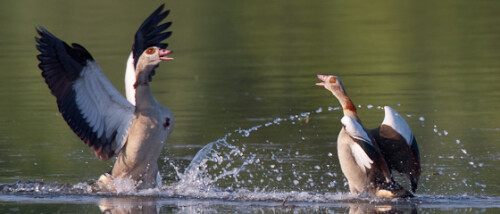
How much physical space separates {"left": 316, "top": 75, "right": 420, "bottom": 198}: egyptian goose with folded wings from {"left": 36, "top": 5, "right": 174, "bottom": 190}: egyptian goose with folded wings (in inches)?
74.2

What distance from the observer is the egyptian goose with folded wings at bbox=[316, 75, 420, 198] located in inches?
362

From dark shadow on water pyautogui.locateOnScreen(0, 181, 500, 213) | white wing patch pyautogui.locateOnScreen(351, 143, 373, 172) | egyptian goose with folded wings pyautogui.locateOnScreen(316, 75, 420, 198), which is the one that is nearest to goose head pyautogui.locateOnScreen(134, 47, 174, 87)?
dark shadow on water pyautogui.locateOnScreen(0, 181, 500, 213)

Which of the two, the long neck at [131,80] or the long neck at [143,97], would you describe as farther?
the long neck at [131,80]

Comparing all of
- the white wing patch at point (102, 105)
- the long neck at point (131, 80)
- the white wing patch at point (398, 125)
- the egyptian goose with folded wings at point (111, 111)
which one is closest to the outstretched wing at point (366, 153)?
the white wing patch at point (398, 125)

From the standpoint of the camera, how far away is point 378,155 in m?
9.25

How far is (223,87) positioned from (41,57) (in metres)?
7.17

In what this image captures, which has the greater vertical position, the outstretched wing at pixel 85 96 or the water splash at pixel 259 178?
the outstretched wing at pixel 85 96

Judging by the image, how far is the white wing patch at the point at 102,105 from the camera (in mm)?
9969

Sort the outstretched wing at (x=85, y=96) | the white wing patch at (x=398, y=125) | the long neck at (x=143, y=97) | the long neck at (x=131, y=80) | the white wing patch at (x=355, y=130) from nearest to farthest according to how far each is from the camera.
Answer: the white wing patch at (x=355, y=130) → the white wing patch at (x=398, y=125) → the outstretched wing at (x=85, y=96) → the long neck at (x=143, y=97) → the long neck at (x=131, y=80)

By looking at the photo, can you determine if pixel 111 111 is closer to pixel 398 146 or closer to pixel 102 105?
pixel 102 105

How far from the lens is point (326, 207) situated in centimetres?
881

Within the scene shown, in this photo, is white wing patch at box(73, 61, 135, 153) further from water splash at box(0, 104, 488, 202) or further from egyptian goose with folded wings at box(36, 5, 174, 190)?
water splash at box(0, 104, 488, 202)

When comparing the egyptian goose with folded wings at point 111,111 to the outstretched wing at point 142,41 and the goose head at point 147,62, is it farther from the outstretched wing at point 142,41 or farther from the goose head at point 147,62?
the outstretched wing at point 142,41

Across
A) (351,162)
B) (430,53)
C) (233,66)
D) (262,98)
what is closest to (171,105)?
(262,98)
